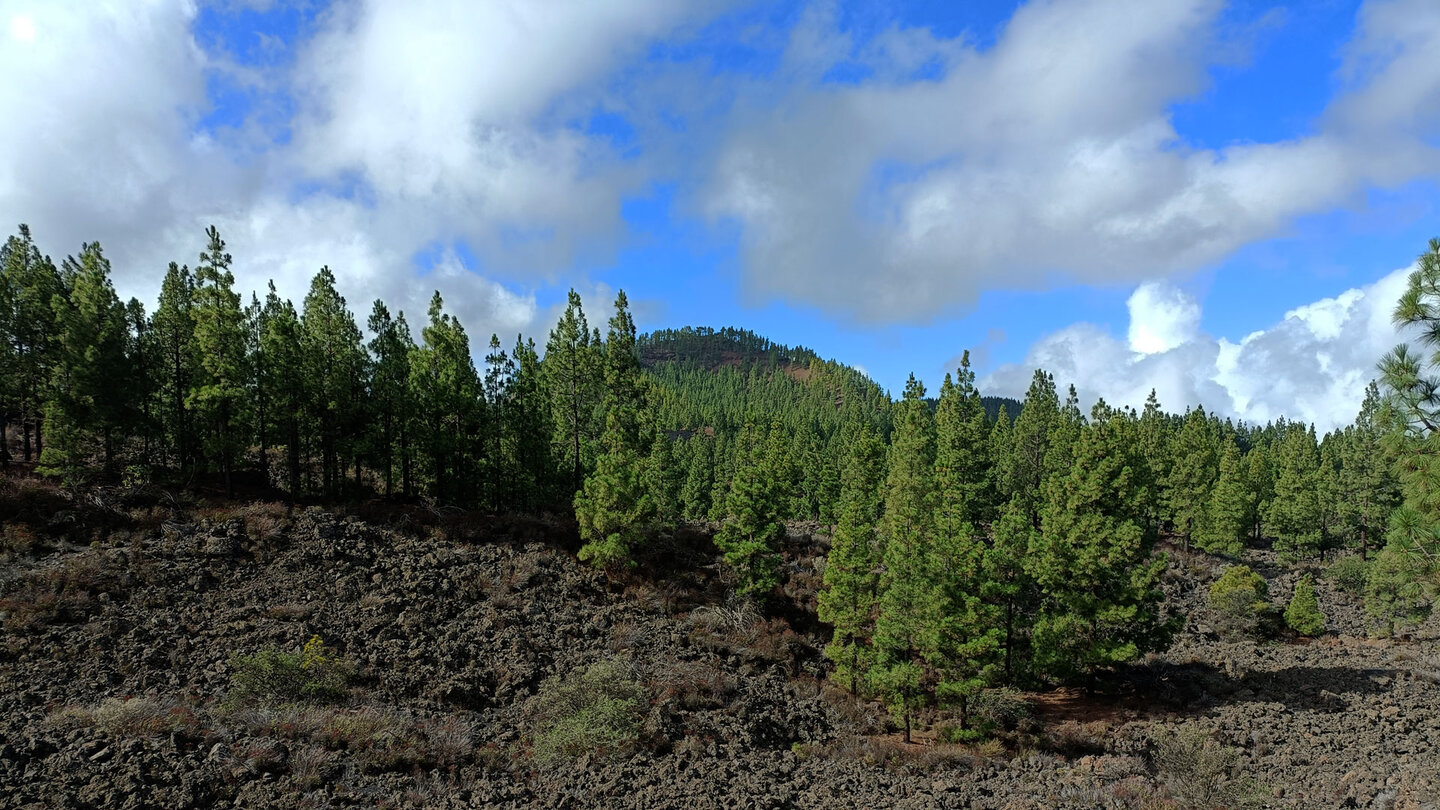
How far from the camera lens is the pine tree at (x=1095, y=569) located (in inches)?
987

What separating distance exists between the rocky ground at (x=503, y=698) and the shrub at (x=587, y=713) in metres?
0.30

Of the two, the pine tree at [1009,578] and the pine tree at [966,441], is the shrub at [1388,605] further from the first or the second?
the pine tree at [966,441]

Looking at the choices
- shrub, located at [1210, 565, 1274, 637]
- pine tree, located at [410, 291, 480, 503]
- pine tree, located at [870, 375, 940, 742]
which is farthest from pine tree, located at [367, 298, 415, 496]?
shrub, located at [1210, 565, 1274, 637]

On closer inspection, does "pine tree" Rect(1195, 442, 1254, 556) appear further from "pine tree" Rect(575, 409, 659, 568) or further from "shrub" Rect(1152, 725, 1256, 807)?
"pine tree" Rect(575, 409, 659, 568)

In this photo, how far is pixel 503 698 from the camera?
20.3 m

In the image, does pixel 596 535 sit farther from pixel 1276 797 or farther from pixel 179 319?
pixel 1276 797

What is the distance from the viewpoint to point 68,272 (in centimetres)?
4006

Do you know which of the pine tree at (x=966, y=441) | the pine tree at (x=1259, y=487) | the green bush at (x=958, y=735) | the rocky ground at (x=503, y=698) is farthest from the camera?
the pine tree at (x=1259, y=487)

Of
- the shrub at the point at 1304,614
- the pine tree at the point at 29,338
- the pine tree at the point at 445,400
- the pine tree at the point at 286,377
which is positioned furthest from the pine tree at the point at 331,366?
the shrub at the point at 1304,614

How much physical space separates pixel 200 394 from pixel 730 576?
85.1 ft

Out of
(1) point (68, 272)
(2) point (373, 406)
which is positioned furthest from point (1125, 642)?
(1) point (68, 272)

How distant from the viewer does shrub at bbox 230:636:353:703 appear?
17297 mm

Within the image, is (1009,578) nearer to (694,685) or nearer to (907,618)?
(907,618)

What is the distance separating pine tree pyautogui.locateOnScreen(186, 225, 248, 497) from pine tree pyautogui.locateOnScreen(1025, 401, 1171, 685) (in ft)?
117
